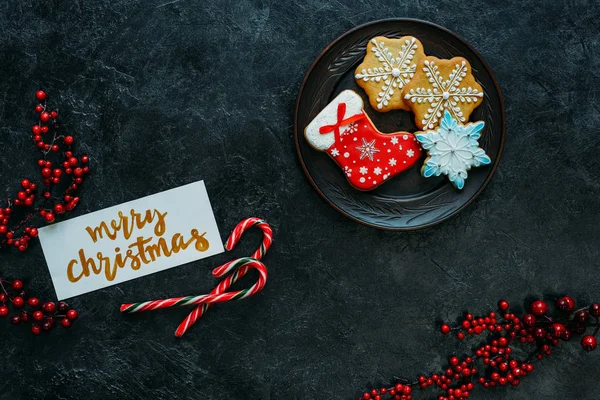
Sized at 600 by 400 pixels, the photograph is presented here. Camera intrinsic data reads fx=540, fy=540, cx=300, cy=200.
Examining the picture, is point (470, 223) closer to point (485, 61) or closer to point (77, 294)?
point (485, 61)

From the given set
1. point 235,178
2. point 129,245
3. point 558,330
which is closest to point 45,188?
point 129,245

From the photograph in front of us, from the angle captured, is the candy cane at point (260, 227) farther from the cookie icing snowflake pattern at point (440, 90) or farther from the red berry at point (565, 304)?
the red berry at point (565, 304)

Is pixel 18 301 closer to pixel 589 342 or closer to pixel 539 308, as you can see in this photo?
pixel 539 308

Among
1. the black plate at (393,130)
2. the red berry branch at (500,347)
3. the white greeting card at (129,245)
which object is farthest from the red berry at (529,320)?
the white greeting card at (129,245)

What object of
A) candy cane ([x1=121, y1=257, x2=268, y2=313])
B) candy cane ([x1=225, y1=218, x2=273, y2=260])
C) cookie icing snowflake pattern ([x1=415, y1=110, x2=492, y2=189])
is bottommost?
candy cane ([x1=121, y1=257, x2=268, y2=313])

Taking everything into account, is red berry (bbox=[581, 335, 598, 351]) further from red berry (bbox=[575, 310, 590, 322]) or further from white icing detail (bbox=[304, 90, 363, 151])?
white icing detail (bbox=[304, 90, 363, 151])

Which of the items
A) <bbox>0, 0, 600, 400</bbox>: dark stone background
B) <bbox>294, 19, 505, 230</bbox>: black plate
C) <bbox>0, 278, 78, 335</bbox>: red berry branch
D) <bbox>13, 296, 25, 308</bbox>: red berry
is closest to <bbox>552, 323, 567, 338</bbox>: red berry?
<bbox>0, 0, 600, 400</bbox>: dark stone background

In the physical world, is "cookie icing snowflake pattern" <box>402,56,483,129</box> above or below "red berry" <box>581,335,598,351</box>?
above
